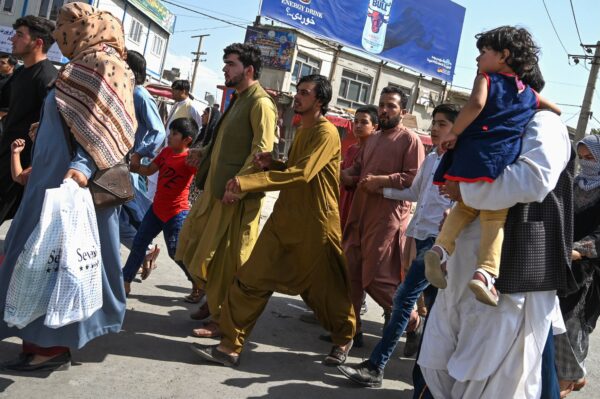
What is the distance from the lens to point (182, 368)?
3588 millimetres

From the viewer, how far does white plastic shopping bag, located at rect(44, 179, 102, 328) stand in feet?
9.35

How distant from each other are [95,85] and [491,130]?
79.4 inches

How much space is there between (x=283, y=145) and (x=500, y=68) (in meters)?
25.5

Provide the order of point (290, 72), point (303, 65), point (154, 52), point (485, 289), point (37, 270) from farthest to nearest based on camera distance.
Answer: point (154, 52) < point (303, 65) < point (290, 72) < point (37, 270) < point (485, 289)

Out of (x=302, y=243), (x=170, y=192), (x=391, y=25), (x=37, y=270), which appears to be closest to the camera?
(x=37, y=270)

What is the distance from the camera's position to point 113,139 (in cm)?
325

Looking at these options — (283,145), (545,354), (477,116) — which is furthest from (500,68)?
(283,145)

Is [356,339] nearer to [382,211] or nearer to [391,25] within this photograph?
[382,211]

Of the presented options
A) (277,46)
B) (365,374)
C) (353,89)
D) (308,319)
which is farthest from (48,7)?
(365,374)

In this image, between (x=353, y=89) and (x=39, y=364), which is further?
(x=353, y=89)

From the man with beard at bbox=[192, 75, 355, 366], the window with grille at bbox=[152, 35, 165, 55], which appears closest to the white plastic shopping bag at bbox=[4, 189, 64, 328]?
the man with beard at bbox=[192, 75, 355, 366]

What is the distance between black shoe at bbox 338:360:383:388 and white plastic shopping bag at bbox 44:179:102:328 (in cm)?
162

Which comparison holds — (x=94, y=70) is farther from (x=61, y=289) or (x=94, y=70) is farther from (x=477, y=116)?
(x=477, y=116)

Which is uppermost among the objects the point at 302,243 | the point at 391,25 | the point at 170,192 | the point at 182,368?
the point at 391,25
